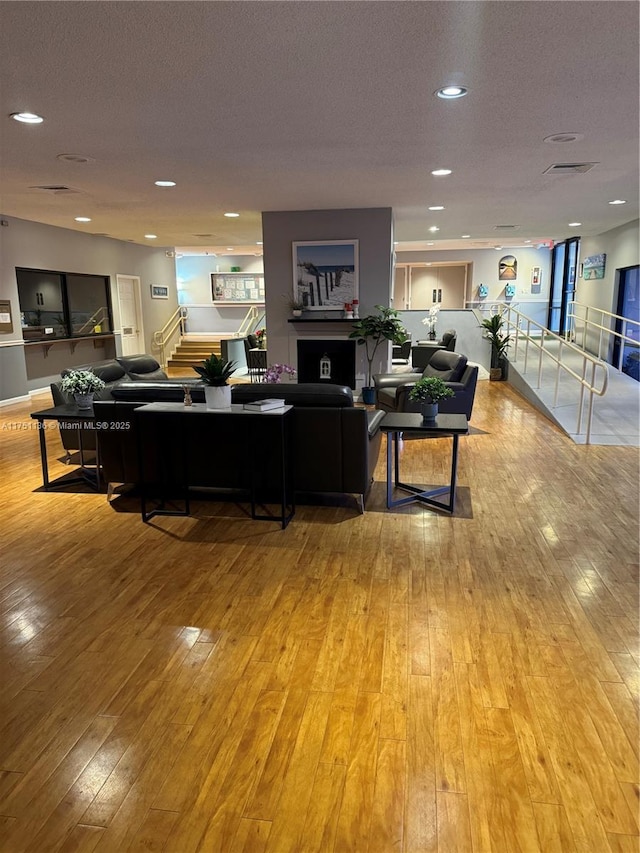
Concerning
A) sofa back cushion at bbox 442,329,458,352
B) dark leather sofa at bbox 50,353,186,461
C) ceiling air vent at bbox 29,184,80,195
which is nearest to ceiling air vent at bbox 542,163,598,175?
sofa back cushion at bbox 442,329,458,352

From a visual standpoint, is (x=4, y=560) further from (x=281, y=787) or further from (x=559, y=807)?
(x=559, y=807)

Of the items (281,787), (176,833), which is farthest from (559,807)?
(176,833)

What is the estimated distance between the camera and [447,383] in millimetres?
6445

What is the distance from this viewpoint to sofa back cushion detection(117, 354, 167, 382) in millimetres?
7053

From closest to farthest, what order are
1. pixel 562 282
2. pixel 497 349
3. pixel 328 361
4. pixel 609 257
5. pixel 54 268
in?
pixel 328 361 < pixel 54 268 < pixel 609 257 < pixel 497 349 < pixel 562 282

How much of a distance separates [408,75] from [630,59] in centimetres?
109

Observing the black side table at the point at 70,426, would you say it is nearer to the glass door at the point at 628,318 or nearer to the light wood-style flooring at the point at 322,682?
the light wood-style flooring at the point at 322,682

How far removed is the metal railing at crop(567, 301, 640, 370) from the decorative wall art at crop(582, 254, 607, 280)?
0.58m

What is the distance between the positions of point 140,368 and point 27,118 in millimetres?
3848

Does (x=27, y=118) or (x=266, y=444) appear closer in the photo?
(x=27, y=118)

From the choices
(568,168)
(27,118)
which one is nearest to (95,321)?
(27,118)

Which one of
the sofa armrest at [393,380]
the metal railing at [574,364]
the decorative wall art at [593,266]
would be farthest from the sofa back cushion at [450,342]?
the decorative wall art at [593,266]

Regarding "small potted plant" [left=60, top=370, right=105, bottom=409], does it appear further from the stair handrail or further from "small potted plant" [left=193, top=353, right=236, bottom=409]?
the stair handrail

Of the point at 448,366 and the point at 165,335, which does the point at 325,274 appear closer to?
the point at 448,366
